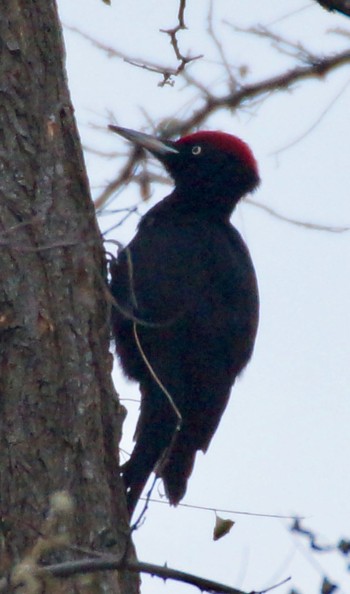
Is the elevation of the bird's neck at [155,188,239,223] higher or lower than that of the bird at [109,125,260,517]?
higher

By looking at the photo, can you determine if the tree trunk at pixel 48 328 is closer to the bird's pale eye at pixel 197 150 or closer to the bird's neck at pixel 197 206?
the bird's neck at pixel 197 206

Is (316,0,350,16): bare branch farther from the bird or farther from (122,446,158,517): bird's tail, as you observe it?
(122,446,158,517): bird's tail

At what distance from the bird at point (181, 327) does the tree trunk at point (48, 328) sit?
23.5 inches

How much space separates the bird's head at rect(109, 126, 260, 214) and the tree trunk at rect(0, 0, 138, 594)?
1389mm

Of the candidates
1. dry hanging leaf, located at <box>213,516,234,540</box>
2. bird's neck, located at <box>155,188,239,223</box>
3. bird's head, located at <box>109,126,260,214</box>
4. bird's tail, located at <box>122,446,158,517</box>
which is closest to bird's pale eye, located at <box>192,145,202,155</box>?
bird's head, located at <box>109,126,260,214</box>

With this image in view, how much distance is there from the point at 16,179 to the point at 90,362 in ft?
2.09

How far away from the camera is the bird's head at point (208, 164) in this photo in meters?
5.16

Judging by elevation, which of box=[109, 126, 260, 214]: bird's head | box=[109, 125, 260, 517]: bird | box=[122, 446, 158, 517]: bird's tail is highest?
box=[109, 126, 260, 214]: bird's head

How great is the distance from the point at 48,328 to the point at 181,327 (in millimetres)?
1159

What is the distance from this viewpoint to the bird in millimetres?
4363

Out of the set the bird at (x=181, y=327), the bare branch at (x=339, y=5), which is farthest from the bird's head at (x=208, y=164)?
the bare branch at (x=339, y=5)

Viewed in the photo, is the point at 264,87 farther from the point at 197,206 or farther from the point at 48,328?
the point at 48,328

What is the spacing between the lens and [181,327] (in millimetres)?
4395

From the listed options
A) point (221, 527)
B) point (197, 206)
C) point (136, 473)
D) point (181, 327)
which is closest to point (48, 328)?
point (221, 527)
